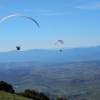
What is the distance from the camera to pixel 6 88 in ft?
167

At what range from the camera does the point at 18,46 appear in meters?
45.9

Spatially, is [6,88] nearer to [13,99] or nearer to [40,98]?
[40,98]

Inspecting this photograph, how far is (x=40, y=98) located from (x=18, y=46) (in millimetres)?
10581

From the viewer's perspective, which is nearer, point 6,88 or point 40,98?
point 40,98

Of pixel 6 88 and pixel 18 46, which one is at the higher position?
pixel 18 46

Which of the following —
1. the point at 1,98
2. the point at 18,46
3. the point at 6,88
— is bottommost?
the point at 1,98

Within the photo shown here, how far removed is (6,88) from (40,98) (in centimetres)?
785

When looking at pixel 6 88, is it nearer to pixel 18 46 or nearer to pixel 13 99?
pixel 18 46

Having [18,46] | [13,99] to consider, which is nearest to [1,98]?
[13,99]

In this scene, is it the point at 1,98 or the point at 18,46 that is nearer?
the point at 1,98

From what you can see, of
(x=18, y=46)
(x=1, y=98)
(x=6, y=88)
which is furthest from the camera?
(x=6, y=88)

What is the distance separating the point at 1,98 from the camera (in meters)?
Answer: 36.5

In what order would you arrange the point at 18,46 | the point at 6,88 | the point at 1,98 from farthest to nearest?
the point at 6,88 → the point at 18,46 → the point at 1,98

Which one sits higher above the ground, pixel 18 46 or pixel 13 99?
pixel 18 46
